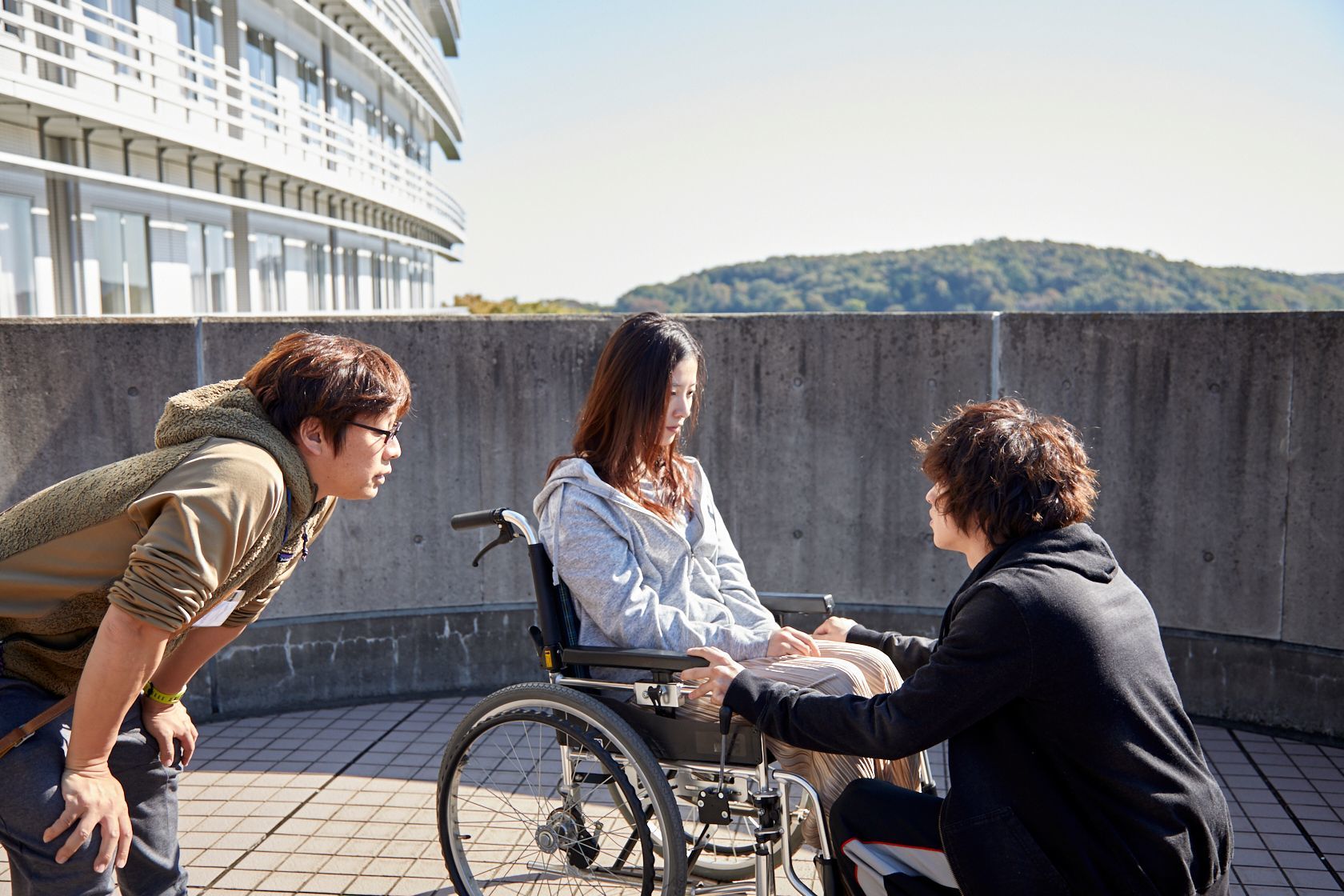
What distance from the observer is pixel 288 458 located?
199 cm

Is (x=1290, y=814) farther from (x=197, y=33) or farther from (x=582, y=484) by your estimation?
(x=197, y=33)

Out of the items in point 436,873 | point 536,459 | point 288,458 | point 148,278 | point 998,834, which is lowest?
point 436,873

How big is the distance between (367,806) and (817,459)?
237cm

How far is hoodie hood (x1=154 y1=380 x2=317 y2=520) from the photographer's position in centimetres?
195

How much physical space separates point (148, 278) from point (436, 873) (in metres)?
16.8

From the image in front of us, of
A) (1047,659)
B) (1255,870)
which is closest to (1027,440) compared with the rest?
(1047,659)

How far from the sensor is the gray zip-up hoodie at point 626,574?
8.80 feet

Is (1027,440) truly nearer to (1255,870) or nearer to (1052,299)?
(1255,870)

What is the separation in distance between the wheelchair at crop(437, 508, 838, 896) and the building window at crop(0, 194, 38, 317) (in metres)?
13.3

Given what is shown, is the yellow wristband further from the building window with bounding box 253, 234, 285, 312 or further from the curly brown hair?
the building window with bounding box 253, 234, 285, 312

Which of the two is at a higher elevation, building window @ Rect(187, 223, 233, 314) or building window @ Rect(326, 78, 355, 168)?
building window @ Rect(326, 78, 355, 168)

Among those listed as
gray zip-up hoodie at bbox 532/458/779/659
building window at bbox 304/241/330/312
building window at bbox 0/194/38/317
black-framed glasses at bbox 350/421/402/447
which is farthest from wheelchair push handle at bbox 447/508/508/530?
building window at bbox 304/241/330/312

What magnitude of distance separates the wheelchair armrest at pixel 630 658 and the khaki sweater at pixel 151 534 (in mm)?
818

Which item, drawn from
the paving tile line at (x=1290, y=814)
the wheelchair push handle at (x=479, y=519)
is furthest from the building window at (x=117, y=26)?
the paving tile line at (x=1290, y=814)
